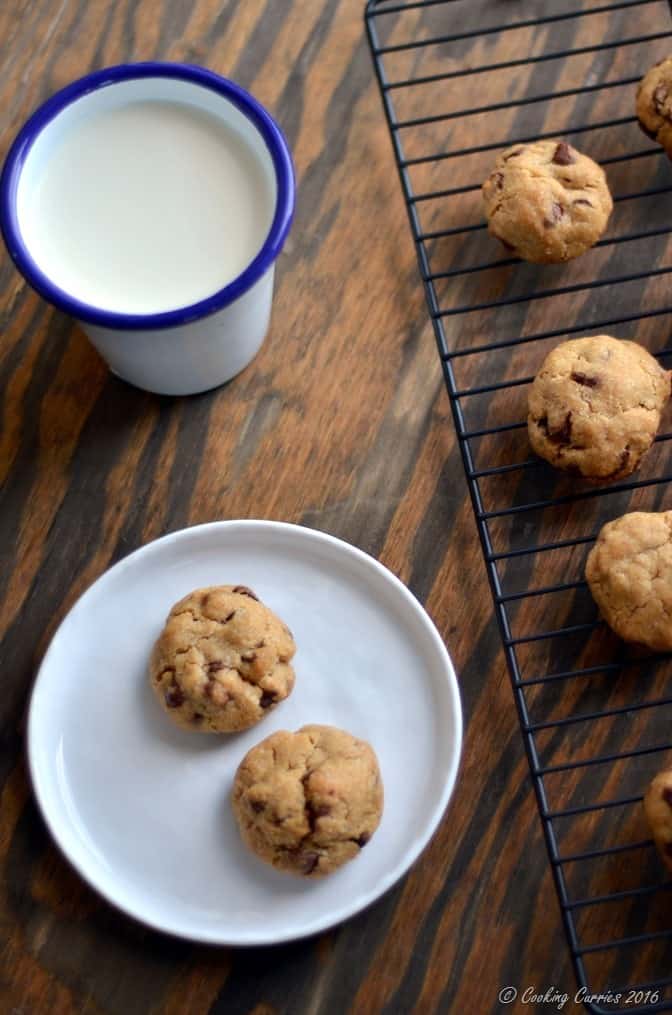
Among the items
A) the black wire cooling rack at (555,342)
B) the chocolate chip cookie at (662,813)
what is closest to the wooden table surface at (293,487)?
the black wire cooling rack at (555,342)

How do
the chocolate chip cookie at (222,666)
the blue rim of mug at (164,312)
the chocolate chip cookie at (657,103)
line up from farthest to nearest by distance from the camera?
the chocolate chip cookie at (657,103) < the chocolate chip cookie at (222,666) < the blue rim of mug at (164,312)

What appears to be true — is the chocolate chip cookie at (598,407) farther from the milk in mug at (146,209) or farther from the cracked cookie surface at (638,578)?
the milk in mug at (146,209)

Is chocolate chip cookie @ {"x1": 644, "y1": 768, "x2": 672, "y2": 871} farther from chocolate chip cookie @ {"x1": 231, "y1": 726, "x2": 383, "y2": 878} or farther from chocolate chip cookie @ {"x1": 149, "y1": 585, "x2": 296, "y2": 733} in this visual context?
chocolate chip cookie @ {"x1": 149, "y1": 585, "x2": 296, "y2": 733}

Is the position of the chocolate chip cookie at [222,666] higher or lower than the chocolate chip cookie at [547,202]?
lower

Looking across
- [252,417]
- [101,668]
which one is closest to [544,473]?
[252,417]

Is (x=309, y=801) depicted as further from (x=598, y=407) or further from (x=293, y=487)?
(x=598, y=407)

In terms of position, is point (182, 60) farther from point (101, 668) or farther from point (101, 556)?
point (101, 668)

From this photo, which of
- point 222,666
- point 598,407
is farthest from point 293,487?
point 598,407
